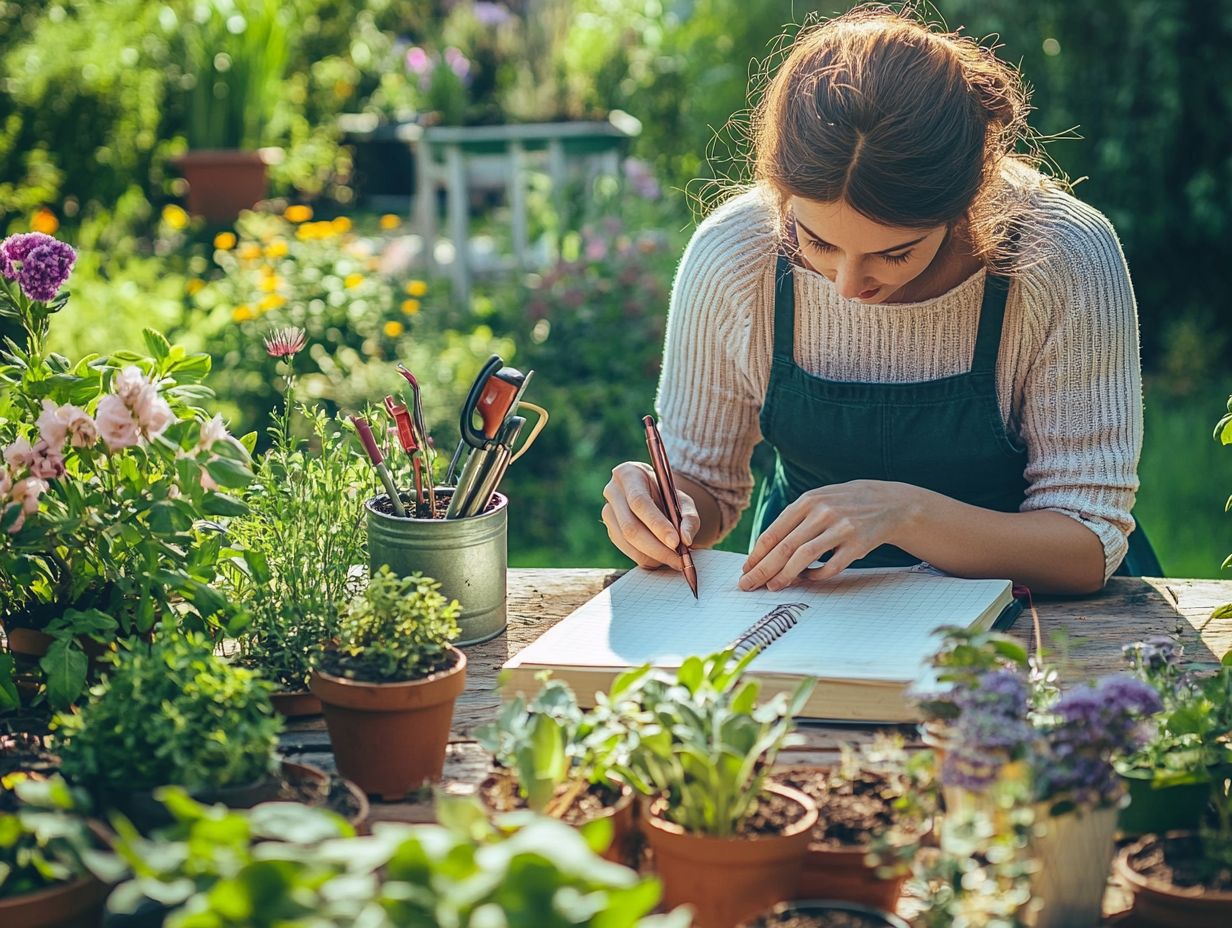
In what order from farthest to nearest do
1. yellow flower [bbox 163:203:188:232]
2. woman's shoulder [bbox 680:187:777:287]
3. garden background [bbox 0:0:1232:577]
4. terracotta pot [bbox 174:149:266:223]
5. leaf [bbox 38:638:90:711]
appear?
terracotta pot [bbox 174:149:266:223], yellow flower [bbox 163:203:188:232], garden background [bbox 0:0:1232:577], woman's shoulder [bbox 680:187:777:287], leaf [bbox 38:638:90:711]

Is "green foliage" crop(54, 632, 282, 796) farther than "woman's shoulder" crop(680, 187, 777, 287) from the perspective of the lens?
No

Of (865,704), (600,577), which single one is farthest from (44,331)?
(865,704)

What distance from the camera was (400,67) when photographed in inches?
282

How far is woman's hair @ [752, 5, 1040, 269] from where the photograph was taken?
176cm

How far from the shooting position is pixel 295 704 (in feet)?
4.56

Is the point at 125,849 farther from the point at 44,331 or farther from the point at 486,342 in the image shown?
the point at 486,342

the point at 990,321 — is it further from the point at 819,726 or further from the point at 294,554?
the point at 294,554

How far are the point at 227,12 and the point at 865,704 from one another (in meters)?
5.84

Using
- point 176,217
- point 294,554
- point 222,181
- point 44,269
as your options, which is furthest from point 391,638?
point 222,181

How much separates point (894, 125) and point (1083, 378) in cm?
46

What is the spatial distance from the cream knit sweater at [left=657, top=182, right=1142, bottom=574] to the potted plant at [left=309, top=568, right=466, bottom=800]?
0.97m

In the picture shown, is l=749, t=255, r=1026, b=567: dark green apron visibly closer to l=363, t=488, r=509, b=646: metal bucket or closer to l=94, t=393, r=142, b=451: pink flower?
l=363, t=488, r=509, b=646: metal bucket

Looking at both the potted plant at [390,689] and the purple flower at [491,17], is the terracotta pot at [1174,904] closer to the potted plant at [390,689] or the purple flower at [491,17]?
the potted plant at [390,689]

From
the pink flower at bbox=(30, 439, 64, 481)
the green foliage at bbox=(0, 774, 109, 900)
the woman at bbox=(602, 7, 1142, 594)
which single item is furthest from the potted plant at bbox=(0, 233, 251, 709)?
the woman at bbox=(602, 7, 1142, 594)
